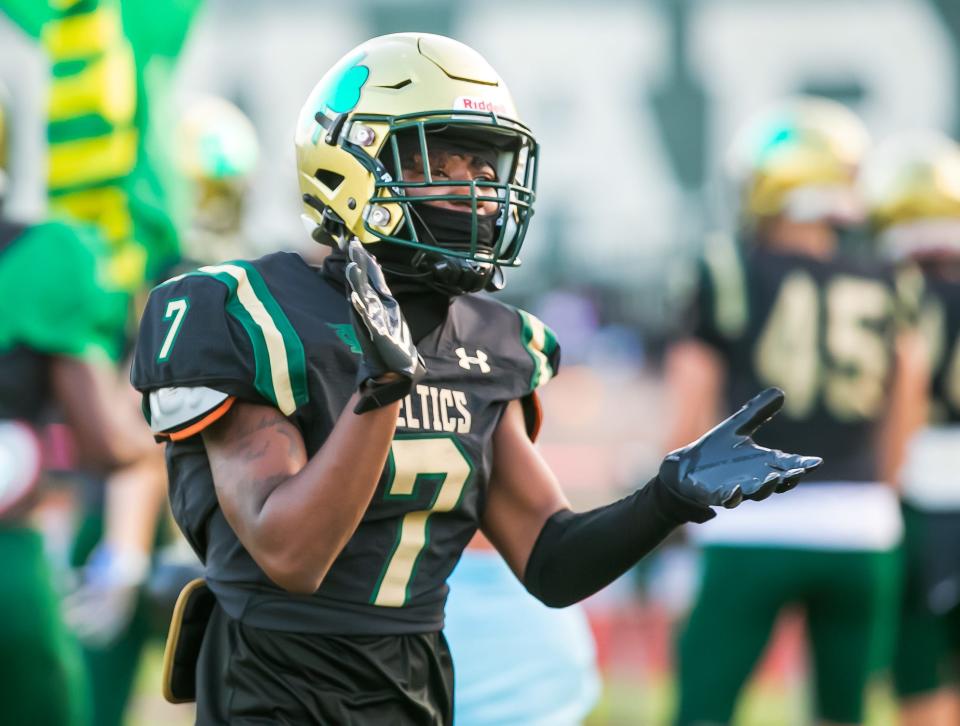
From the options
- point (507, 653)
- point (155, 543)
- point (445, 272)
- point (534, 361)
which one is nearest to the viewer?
point (445, 272)

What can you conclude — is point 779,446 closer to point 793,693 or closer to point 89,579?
point 89,579

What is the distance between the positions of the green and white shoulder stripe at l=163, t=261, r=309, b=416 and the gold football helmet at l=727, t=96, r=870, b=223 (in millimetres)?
2692

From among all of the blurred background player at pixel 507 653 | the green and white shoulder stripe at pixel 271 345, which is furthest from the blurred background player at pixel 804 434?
the green and white shoulder stripe at pixel 271 345

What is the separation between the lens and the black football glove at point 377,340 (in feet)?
6.40

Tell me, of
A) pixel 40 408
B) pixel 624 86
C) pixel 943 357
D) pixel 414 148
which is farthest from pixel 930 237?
pixel 624 86

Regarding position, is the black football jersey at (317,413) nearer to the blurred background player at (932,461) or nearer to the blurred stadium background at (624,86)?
the blurred background player at (932,461)

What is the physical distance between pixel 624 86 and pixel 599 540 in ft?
70.8

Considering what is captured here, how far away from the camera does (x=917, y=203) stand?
205 inches

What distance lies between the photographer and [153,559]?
16.6 ft

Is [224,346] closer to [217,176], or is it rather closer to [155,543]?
[155,543]

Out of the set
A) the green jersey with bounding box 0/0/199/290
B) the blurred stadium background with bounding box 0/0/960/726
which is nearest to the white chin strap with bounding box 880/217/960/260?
the green jersey with bounding box 0/0/199/290

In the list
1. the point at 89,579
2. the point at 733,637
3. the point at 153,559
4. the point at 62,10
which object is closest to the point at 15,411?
the point at 89,579

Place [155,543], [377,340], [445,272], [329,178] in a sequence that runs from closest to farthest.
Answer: [377,340], [445,272], [329,178], [155,543]

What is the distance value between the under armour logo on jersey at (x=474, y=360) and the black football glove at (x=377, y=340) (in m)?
0.39
